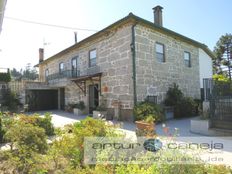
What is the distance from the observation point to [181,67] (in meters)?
15.0

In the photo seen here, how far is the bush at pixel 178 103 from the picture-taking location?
12883 mm

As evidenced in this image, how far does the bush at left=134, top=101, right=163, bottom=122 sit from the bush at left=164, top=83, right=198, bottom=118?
2.55 m

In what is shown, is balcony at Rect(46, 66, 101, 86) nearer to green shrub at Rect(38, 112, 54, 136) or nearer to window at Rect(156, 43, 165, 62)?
window at Rect(156, 43, 165, 62)

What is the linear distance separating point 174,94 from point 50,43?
75.3 ft

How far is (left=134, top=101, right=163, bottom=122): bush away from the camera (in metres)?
10.3

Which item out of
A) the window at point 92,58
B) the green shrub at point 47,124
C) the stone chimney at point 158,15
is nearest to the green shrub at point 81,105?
the window at point 92,58

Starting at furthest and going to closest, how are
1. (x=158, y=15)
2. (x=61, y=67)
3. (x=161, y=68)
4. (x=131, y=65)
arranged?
(x=61, y=67), (x=158, y=15), (x=161, y=68), (x=131, y=65)

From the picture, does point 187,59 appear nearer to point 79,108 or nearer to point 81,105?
point 81,105

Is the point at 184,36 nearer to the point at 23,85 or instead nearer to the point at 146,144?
the point at 146,144

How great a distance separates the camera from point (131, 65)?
11500 millimetres

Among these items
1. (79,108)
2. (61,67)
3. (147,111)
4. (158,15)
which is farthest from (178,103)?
(61,67)

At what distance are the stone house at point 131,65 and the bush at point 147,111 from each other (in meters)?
0.78

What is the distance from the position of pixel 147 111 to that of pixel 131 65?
2.78m

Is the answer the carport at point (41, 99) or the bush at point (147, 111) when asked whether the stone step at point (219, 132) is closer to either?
the bush at point (147, 111)
